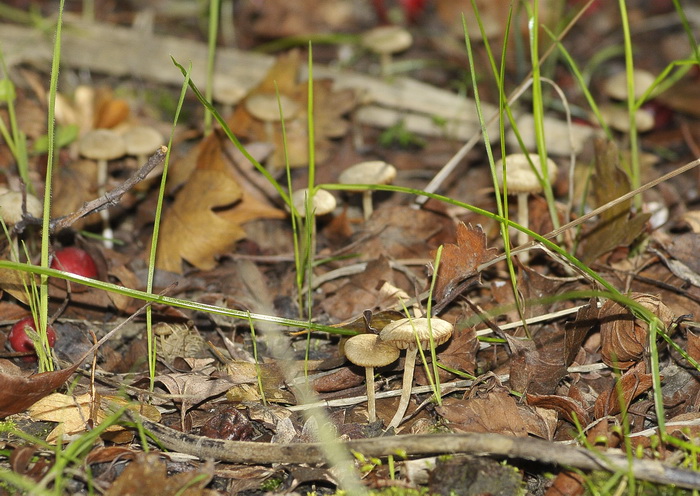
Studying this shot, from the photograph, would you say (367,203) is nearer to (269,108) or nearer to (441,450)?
(269,108)

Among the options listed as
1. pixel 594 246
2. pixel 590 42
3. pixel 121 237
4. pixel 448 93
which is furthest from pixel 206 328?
pixel 590 42

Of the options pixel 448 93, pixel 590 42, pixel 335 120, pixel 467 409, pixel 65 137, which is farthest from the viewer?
pixel 590 42

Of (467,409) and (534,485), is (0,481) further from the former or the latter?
(534,485)

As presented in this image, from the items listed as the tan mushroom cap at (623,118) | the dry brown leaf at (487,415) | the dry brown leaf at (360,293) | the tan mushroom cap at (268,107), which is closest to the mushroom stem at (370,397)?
the dry brown leaf at (487,415)

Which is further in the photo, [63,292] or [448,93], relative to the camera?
[448,93]

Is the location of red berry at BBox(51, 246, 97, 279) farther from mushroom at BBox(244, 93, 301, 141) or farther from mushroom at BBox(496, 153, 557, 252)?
mushroom at BBox(496, 153, 557, 252)

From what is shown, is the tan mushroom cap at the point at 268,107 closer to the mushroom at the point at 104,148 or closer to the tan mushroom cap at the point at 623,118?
the mushroom at the point at 104,148

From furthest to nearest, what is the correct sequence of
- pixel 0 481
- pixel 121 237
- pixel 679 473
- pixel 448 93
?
pixel 448 93 → pixel 121 237 → pixel 0 481 → pixel 679 473

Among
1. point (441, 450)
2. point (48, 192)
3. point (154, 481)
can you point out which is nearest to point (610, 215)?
point (441, 450)
